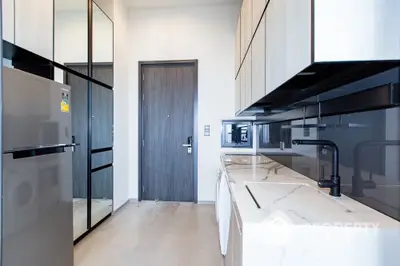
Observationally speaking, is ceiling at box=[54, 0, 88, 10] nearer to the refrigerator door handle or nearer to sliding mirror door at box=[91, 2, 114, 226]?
sliding mirror door at box=[91, 2, 114, 226]

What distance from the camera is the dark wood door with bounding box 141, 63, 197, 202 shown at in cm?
480

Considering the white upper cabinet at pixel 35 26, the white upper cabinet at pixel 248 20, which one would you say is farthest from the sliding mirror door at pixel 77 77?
the white upper cabinet at pixel 248 20

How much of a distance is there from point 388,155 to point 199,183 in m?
3.78

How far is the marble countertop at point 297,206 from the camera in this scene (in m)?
1.08

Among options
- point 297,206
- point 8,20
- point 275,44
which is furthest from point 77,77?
point 297,206

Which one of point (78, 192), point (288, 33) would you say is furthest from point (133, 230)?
point (288, 33)

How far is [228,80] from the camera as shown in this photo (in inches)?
184

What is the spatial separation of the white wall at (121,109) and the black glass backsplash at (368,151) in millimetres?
3163

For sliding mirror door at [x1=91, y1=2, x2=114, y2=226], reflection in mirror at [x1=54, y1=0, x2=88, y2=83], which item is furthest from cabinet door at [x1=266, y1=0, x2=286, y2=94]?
sliding mirror door at [x1=91, y1=2, x2=114, y2=226]

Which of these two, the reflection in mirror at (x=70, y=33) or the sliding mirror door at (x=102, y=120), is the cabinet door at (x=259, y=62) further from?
the sliding mirror door at (x=102, y=120)

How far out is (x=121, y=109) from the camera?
4.43 metres

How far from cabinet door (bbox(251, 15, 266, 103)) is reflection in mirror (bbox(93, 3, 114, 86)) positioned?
6.83ft

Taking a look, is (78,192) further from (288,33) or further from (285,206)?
(288,33)

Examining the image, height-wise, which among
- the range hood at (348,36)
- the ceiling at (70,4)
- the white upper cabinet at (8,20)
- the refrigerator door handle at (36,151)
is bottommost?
the refrigerator door handle at (36,151)
